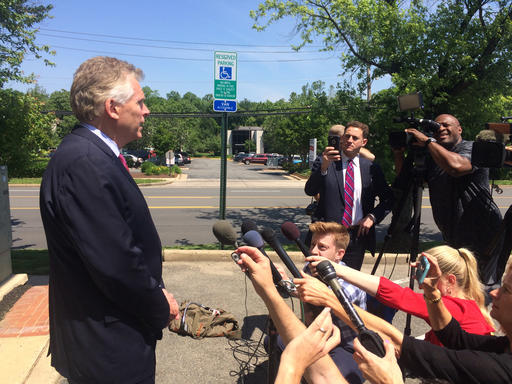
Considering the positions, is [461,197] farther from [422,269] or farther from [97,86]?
[97,86]

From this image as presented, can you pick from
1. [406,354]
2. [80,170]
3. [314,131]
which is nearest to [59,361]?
[80,170]

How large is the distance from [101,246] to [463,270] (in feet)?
6.72

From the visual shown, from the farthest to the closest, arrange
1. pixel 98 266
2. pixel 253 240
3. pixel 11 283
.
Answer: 1. pixel 11 283
2. pixel 253 240
3. pixel 98 266

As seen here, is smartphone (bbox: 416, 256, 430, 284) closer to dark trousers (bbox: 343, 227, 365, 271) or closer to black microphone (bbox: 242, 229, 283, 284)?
black microphone (bbox: 242, 229, 283, 284)

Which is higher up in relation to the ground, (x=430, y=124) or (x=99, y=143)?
(x=430, y=124)

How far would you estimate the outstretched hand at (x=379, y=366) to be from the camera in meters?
1.35

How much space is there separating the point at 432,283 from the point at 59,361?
5.77 feet


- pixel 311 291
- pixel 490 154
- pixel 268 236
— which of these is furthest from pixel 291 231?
pixel 490 154

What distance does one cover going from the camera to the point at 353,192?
12.5 feet

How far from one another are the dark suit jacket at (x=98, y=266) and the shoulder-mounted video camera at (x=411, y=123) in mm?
2617

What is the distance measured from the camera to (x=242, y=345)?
12.3 feet

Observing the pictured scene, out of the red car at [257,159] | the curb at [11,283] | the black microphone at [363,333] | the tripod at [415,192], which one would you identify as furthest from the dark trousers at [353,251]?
the red car at [257,159]

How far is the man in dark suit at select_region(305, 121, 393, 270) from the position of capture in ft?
12.3

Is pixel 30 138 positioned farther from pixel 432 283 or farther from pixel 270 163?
pixel 270 163
